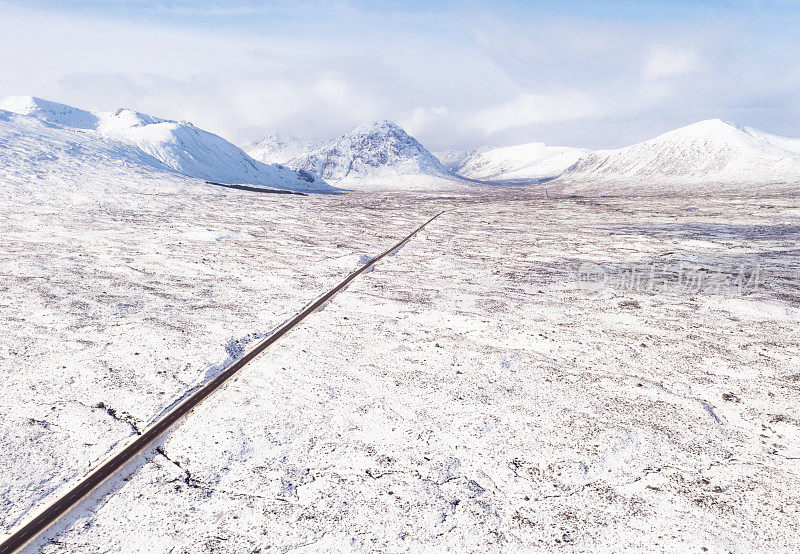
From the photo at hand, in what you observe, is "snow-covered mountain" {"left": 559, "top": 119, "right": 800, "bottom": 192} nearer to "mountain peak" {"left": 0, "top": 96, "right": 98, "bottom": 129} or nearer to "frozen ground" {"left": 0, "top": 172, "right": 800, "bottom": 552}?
"frozen ground" {"left": 0, "top": 172, "right": 800, "bottom": 552}

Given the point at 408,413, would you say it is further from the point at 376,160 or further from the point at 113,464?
the point at 376,160

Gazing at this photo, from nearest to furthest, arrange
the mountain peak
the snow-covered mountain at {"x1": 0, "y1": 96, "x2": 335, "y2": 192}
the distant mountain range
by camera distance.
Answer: the snow-covered mountain at {"x1": 0, "y1": 96, "x2": 335, "y2": 192}
the distant mountain range
the mountain peak

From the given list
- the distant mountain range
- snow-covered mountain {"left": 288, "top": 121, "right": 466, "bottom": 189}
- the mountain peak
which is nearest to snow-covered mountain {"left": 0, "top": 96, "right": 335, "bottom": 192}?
the distant mountain range

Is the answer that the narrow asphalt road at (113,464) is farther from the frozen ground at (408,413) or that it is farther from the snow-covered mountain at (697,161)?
the snow-covered mountain at (697,161)

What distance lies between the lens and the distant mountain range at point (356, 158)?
118 feet

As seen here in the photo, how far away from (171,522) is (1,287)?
6353 millimetres

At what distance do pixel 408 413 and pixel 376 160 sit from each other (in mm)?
122889

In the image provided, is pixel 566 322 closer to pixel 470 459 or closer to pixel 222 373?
pixel 470 459

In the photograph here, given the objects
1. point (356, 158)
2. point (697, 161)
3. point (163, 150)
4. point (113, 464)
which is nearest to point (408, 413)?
point (113, 464)

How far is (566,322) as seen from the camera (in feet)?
18.9

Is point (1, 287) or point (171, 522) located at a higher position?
point (1, 287)

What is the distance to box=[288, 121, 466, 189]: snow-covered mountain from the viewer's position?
110000 mm

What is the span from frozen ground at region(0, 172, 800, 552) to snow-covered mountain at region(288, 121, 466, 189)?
9396 centimetres

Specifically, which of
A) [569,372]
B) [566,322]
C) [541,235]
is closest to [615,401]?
[569,372]
